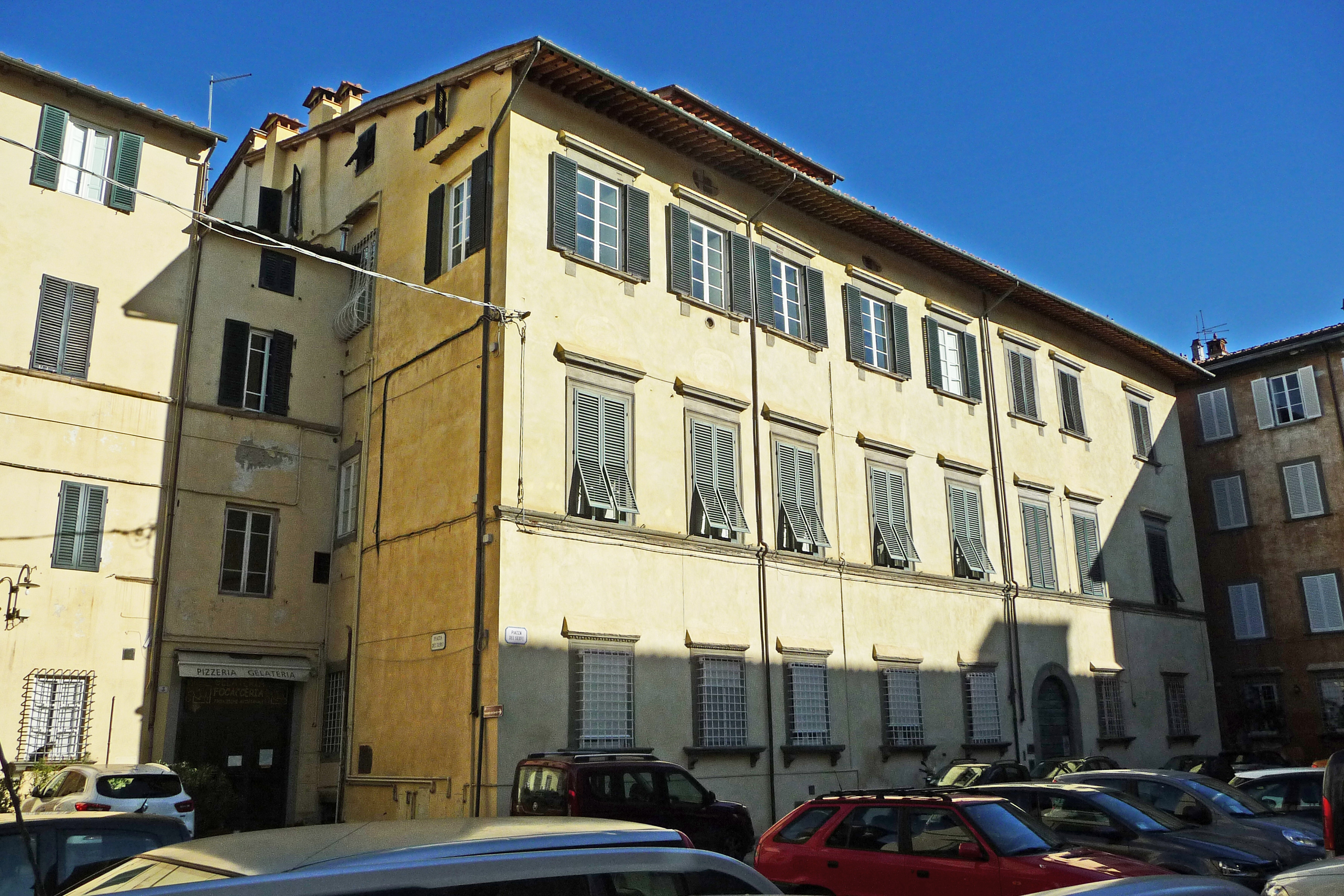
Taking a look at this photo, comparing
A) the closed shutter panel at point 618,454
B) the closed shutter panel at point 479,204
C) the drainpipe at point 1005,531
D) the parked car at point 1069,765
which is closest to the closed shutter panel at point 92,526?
the closed shutter panel at point 479,204

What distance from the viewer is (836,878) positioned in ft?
31.5

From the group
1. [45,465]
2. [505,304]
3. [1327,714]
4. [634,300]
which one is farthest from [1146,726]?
[45,465]

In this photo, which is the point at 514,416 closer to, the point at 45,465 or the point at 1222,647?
the point at 45,465

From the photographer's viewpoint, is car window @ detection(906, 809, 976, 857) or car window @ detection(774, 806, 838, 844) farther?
car window @ detection(774, 806, 838, 844)

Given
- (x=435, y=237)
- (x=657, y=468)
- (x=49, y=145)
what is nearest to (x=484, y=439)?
(x=657, y=468)

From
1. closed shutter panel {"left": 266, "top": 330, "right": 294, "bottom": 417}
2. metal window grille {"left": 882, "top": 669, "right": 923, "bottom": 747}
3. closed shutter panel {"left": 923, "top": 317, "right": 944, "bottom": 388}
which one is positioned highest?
closed shutter panel {"left": 923, "top": 317, "right": 944, "bottom": 388}

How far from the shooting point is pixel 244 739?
1839 cm

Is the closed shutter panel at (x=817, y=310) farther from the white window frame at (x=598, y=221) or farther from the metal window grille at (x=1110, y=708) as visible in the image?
the metal window grille at (x=1110, y=708)

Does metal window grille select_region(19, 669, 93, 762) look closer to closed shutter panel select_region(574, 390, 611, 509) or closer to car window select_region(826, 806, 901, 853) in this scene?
closed shutter panel select_region(574, 390, 611, 509)

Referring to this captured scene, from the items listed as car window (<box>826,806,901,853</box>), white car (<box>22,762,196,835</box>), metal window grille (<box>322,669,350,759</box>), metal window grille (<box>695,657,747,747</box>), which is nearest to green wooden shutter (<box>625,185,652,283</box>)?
metal window grille (<box>695,657,747,747</box>)

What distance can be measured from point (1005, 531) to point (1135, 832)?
14245mm

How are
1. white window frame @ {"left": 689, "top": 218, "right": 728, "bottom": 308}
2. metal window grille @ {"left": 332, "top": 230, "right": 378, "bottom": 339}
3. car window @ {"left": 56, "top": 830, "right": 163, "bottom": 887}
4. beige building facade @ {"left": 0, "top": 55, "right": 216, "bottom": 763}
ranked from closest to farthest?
1. car window @ {"left": 56, "top": 830, "right": 163, "bottom": 887}
2. beige building facade @ {"left": 0, "top": 55, "right": 216, "bottom": 763}
3. white window frame @ {"left": 689, "top": 218, "right": 728, "bottom": 308}
4. metal window grille @ {"left": 332, "top": 230, "right": 378, "bottom": 339}

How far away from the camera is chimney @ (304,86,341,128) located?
24594 millimetres

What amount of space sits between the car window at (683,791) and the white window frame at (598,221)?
816 centimetres
